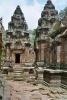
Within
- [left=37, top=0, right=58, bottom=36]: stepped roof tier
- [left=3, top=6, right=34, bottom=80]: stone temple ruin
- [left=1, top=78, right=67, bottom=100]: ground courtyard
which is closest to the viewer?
[left=1, top=78, right=67, bottom=100]: ground courtyard

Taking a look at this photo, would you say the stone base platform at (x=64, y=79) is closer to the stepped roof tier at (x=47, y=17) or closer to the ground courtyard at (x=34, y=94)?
the ground courtyard at (x=34, y=94)

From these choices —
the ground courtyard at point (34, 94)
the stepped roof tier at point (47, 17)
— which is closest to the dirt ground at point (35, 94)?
the ground courtyard at point (34, 94)

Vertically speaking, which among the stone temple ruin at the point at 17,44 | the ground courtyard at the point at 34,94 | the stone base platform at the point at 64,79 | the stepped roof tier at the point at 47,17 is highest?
the stepped roof tier at the point at 47,17

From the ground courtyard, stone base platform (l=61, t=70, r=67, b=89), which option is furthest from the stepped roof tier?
the ground courtyard

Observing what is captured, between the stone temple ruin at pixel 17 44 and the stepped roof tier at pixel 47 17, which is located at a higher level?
the stepped roof tier at pixel 47 17

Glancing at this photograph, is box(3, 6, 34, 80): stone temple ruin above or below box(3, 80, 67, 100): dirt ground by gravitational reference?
above

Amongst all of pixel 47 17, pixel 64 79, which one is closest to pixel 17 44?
pixel 47 17

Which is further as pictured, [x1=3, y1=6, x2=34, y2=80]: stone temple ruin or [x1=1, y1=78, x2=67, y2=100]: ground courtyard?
[x1=3, y1=6, x2=34, y2=80]: stone temple ruin

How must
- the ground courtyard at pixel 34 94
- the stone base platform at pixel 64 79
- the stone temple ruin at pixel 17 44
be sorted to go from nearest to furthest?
the ground courtyard at pixel 34 94
the stone base platform at pixel 64 79
the stone temple ruin at pixel 17 44

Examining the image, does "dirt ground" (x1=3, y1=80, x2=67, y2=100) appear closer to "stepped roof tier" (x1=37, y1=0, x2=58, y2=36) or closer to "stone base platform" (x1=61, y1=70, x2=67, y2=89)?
"stone base platform" (x1=61, y1=70, x2=67, y2=89)

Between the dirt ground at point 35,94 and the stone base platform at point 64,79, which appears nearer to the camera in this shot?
the dirt ground at point 35,94

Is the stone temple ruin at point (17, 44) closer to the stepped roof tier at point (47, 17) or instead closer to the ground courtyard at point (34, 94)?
the stepped roof tier at point (47, 17)

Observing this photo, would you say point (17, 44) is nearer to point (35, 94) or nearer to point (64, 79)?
point (64, 79)

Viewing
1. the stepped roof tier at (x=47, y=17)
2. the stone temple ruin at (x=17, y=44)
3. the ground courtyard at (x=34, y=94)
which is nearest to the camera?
the ground courtyard at (x=34, y=94)
